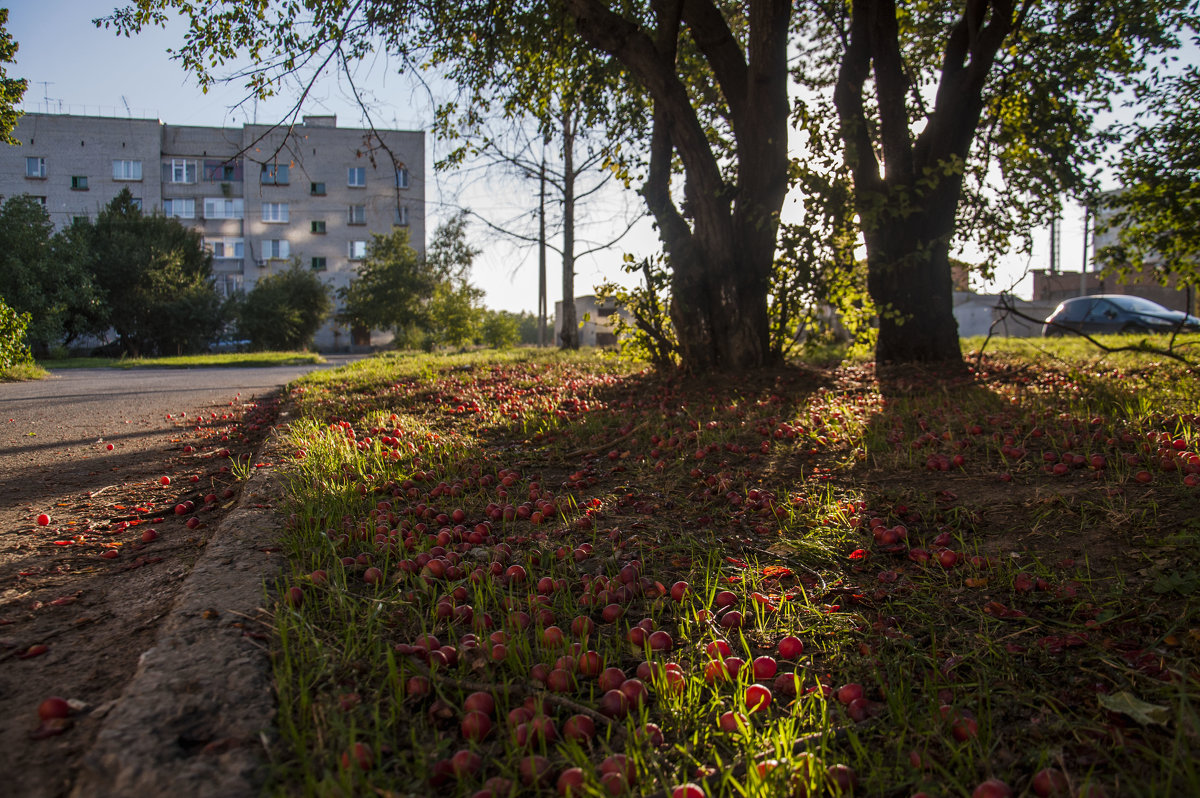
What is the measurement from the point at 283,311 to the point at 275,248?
15.0m

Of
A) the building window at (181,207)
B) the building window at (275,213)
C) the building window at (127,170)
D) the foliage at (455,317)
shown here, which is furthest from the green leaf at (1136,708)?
the building window at (127,170)

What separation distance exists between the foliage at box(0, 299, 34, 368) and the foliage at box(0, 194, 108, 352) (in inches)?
340

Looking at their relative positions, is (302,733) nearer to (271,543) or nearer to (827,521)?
(271,543)

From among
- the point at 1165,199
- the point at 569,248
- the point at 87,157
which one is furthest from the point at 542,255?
the point at 87,157

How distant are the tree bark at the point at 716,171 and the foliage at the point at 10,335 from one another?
1156 cm

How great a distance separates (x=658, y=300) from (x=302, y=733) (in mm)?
7460

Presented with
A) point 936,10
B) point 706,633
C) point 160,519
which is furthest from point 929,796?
point 936,10

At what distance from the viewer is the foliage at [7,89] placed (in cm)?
998

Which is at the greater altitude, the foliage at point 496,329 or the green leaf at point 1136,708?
the foliage at point 496,329

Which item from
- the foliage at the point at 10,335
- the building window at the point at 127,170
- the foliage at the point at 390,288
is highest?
the building window at the point at 127,170

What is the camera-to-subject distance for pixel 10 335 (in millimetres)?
12102

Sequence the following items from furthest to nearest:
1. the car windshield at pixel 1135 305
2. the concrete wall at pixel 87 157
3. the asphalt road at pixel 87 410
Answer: the concrete wall at pixel 87 157 → the car windshield at pixel 1135 305 → the asphalt road at pixel 87 410

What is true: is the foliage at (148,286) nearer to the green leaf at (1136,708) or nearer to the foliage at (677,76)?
the foliage at (677,76)

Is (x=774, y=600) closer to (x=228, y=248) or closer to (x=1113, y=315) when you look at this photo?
(x=1113, y=315)
